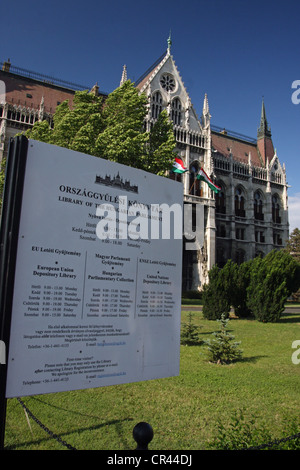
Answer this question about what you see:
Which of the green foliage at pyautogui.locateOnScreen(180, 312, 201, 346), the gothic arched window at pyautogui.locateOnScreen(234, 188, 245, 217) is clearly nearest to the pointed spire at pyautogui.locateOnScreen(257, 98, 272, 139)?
the gothic arched window at pyautogui.locateOnScreen(234, 188, 245, 217)

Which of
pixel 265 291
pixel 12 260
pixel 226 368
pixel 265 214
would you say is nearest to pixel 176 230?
pixel 12 260

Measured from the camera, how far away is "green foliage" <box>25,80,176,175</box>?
19.8m

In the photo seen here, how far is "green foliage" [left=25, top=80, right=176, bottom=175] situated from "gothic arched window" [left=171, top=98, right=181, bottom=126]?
58.8 ft

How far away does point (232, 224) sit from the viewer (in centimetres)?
4528

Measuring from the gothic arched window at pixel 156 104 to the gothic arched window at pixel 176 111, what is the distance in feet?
6.11

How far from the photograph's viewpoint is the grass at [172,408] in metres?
4.86

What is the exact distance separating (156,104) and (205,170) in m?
9.13

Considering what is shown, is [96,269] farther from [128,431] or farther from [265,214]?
[265,214]

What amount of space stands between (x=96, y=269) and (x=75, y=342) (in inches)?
26.1

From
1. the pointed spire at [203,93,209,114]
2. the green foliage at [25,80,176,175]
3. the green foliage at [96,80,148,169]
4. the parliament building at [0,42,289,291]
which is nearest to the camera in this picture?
the green foliage at [96,80,148,169]

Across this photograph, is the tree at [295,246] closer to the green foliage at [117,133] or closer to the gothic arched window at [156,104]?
the gothic arched window at [156,104]

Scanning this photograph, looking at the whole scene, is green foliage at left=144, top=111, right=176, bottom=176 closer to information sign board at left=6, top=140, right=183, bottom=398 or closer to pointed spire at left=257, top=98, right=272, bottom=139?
information sign board at left=6, top=140, right=183, bottom=398

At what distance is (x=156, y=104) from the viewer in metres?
38.2

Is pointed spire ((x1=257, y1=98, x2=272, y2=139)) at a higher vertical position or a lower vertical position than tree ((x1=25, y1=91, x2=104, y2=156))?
higher
